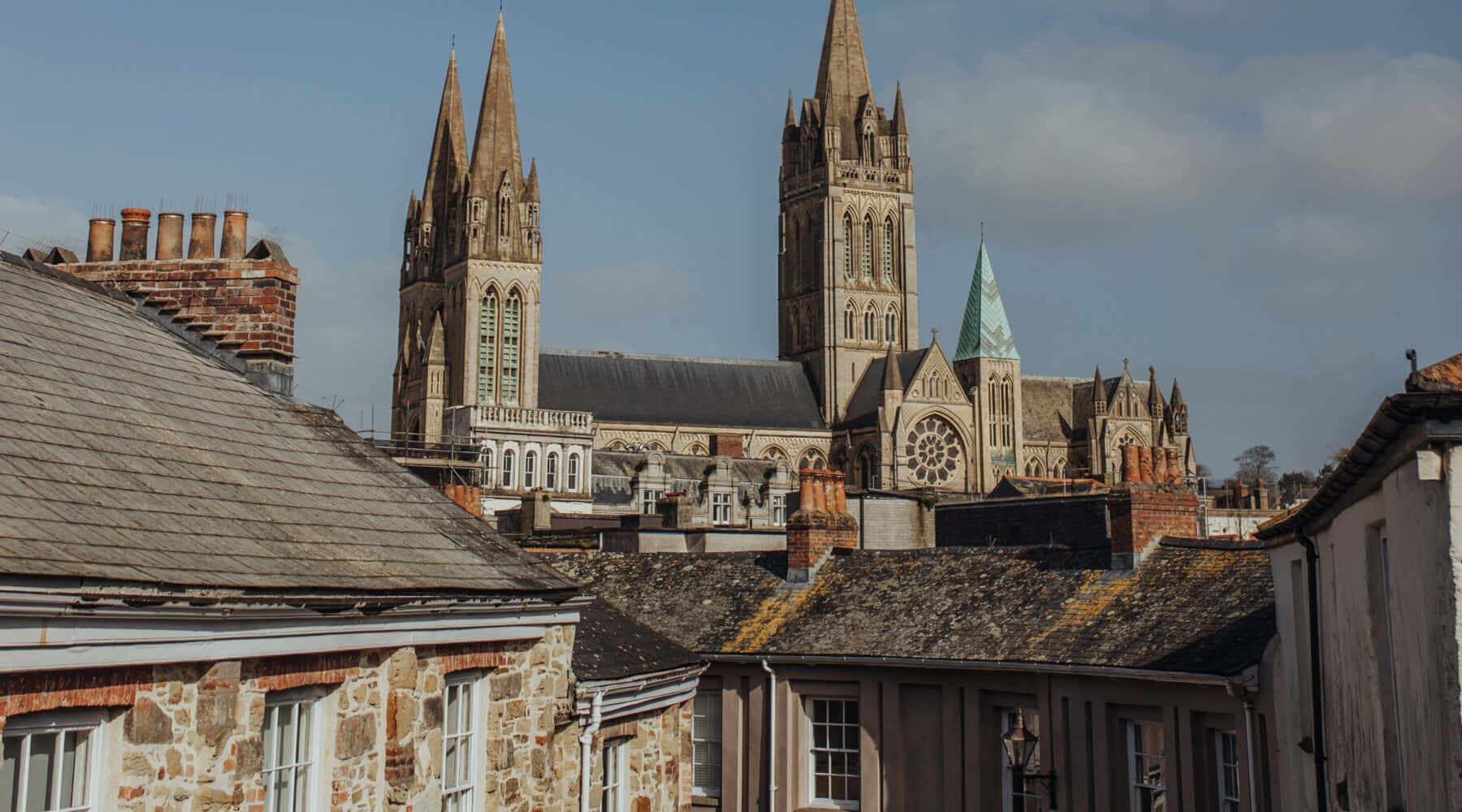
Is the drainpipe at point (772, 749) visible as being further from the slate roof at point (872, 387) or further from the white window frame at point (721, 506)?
the slate roof at point (872, 387)

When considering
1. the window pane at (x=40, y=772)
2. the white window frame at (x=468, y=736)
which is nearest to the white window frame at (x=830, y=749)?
the white window frame at (x=468, y=736)

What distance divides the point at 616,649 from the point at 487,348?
70.1 metres

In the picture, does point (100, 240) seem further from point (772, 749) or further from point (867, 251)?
point (867, 251)

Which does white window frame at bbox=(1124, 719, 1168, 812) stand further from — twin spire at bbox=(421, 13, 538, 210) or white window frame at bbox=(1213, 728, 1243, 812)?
twin spire at bbox=(421, 13, 538, 210)

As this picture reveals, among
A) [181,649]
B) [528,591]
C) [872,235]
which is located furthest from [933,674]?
[872,235]

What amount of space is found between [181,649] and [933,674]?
13200mm

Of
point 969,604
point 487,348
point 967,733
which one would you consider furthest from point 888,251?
point 967,733

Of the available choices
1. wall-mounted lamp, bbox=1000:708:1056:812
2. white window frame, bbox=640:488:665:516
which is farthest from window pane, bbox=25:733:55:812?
white window frame, bbox=640:488:665:516

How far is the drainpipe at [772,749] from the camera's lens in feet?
70.2

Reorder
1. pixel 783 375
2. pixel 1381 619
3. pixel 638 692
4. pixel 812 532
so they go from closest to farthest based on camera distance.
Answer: pixel 1381 619 < pixel 638 692 < pixel 812 532 < pixel 783 375

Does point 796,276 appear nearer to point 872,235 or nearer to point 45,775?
point 872,235

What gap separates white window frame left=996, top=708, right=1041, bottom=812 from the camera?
19.3 m

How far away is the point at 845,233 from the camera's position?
10325cm

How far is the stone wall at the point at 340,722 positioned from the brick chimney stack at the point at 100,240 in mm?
4903
